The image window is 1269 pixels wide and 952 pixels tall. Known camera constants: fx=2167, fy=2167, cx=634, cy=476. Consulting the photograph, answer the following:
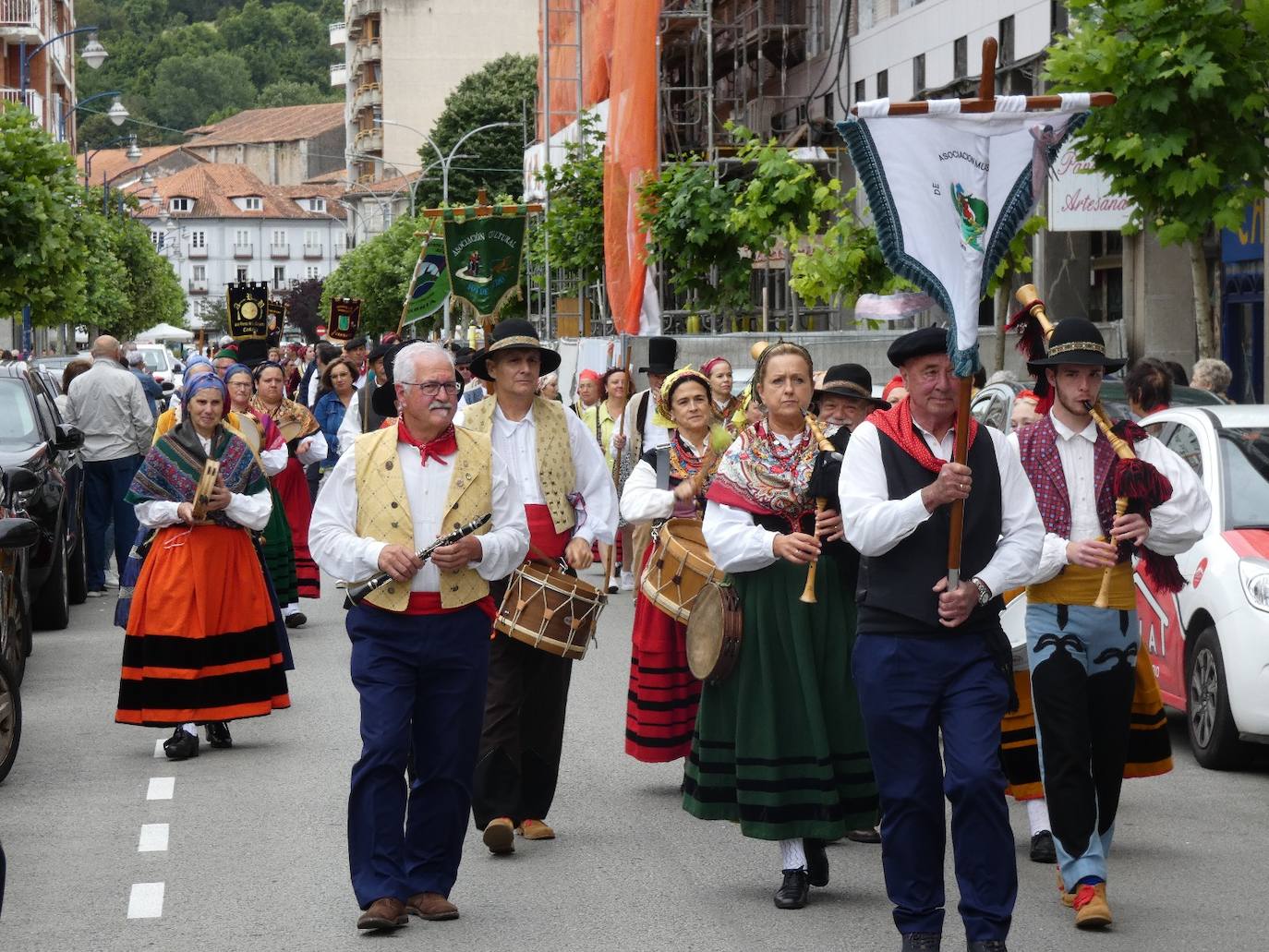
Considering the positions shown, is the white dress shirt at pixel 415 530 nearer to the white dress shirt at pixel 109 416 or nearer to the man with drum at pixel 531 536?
the man with drum at pixel 531 536

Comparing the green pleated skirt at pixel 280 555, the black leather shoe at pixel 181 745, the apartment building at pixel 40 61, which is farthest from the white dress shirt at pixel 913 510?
the apartment building at pixel 40 61

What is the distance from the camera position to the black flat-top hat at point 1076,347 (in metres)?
7.05

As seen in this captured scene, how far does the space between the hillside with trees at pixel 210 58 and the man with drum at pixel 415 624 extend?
6704 inches

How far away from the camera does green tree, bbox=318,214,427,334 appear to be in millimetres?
82438

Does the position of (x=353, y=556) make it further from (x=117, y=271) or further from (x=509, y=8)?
(x=509, y=8)

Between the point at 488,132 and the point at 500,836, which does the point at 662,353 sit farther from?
the point at 488,132

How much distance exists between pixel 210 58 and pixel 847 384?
17587 cm

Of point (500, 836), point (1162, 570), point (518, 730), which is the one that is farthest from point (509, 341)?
point (1162, 570)

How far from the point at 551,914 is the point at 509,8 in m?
108

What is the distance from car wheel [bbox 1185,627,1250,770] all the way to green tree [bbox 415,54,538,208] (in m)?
76.5

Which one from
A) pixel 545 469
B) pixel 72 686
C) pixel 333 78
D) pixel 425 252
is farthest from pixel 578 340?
pixel 333 78

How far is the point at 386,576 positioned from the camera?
691 cm

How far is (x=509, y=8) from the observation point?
367ft

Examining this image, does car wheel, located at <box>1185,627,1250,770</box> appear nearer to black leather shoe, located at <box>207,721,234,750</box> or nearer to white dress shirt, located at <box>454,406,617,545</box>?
white dress shirt, located at <box>454,406,617,545</box>
